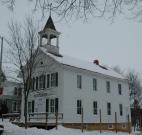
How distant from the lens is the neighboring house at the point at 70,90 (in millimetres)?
33219

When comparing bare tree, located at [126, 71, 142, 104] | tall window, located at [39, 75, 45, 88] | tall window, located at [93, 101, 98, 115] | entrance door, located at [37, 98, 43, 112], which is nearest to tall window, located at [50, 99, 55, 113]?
entrance door, located at [37, 98, 43, 112]

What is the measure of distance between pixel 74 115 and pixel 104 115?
6021 millimetres

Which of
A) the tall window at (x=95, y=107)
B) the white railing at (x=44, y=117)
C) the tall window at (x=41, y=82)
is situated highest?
the tall window at (x=41, y=82)

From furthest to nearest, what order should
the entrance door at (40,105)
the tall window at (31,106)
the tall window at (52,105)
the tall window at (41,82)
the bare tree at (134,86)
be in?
the bare tree at (134,86) → the tall window at (31,106) → the tall window at (41,82) → the entrance door at (40,105) → the tall window at (52,105)

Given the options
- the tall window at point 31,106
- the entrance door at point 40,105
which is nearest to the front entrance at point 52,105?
the entrance door at point 40,105

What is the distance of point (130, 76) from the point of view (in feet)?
251

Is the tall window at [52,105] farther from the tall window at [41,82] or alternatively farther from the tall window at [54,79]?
the tall window at [41,82]

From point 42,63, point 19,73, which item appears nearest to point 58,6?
point 19,73

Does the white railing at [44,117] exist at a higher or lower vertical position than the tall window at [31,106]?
lower

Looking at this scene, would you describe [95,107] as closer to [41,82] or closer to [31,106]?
[41,82]

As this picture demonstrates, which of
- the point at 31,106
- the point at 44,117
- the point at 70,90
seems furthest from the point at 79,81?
the point at 31,106

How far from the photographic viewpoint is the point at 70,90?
3384cm

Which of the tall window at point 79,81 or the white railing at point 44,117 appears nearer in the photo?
the white railing at point 44,117

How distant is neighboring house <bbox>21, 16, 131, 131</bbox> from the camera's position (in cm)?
3322
